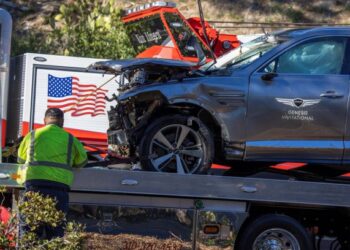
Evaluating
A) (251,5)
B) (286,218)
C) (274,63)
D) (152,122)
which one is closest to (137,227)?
(152,122)

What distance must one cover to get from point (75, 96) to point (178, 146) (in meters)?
2.16

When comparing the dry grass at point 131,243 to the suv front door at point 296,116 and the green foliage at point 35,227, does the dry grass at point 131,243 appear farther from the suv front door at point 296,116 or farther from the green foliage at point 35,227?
the green foliage at point 35,227

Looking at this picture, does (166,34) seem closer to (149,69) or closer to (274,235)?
(149,69)

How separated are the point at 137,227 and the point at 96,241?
428mm

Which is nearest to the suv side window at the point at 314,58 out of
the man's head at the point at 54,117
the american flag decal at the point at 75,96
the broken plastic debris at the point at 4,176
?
the man's head at the point at 54,117

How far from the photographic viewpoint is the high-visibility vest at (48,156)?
683 cm

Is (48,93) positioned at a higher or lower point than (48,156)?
higher

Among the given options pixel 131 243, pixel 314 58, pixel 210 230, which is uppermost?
pixel 314 58

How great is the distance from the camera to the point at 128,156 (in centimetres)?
766

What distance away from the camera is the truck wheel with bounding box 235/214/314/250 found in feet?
25.2

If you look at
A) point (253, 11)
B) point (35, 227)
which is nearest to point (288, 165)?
point (35, 227)

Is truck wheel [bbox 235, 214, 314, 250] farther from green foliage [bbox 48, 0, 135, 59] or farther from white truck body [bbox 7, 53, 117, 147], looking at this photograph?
green foliage [bbox 48, 0, 135, 59]

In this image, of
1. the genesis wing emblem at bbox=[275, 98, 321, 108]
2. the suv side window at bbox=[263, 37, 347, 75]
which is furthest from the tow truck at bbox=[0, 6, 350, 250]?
the suv side window at bbox=[263, 37, 347, 75]

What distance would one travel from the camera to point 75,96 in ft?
30.1
